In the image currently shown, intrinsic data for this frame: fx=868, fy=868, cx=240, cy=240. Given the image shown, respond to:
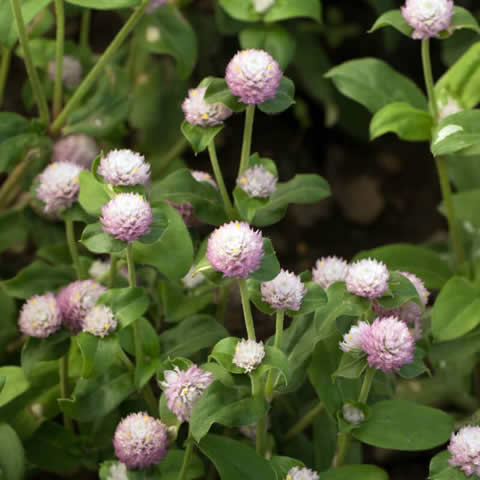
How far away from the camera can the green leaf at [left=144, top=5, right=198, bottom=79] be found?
1654 millimetres

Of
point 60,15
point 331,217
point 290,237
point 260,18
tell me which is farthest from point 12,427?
point 331,217

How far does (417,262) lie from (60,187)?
2.13 feet

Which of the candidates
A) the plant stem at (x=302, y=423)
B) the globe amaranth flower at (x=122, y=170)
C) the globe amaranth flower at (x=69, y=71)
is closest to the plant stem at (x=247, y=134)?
the globe amaranth flower at (x=122, y=170)

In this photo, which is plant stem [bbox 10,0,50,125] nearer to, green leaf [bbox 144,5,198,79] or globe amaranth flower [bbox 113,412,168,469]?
green leaf [bbox 144,5,198,79]

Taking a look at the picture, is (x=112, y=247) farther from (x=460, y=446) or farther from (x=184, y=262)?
(x=460, y=446)

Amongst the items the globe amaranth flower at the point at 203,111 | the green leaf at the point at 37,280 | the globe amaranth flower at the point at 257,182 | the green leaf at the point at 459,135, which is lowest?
the green leaf at the point at 37,280

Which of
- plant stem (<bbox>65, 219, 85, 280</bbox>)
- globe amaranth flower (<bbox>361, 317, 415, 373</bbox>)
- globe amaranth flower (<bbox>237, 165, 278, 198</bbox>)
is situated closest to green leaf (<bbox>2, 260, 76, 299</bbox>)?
plant stem (<bbox>65, 219, 85, 280</bbox>)

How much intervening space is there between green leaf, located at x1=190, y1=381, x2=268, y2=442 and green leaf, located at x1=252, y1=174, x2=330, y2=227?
31 centimetres

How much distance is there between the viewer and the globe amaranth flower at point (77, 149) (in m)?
1.66

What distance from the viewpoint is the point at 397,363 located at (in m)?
1.05

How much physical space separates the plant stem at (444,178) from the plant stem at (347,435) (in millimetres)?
412

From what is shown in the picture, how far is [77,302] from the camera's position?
124cm

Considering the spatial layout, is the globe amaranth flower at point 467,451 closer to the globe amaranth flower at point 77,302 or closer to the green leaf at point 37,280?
the globe amaranth flower at point 77,302

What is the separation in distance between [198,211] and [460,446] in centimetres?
50
